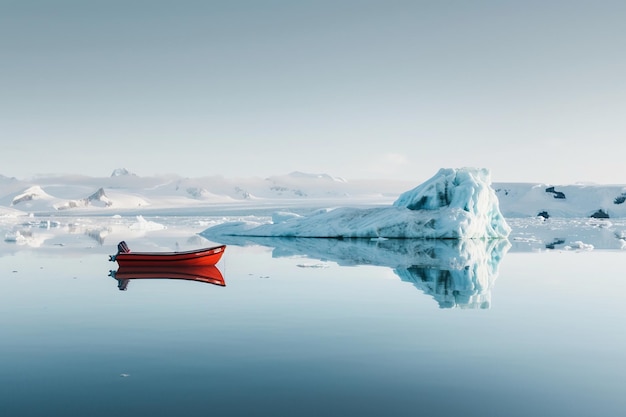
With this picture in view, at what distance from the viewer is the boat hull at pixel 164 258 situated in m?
15.0

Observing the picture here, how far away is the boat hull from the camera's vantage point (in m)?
15.0

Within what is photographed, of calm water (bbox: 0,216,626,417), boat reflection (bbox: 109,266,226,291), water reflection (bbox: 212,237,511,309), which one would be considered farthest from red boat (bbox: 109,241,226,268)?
water reflection (bbox: 212,237,511,309)

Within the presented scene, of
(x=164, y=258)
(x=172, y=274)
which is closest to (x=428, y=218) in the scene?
(x=164, y=258)

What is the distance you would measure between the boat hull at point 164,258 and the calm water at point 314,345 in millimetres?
1321

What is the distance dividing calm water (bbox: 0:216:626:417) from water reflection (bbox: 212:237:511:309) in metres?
0.13

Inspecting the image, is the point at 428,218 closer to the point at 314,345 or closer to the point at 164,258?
the point at 164,258

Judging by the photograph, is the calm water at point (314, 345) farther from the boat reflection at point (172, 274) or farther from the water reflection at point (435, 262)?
the boat reflection at point (172, 274)

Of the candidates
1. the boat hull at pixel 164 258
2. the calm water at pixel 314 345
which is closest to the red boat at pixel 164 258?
the boat hull at pixel 164 258

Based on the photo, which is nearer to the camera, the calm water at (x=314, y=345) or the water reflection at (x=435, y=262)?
the calm water at (x=314, y=345)

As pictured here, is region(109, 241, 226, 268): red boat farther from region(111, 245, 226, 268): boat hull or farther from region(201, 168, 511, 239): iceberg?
region(201, 168, 511, 239): iceberg

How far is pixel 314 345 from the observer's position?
702 cm

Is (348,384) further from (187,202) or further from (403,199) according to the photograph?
(187,202)

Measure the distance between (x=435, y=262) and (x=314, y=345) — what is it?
11.0 metres

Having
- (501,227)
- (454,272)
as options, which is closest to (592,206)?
(501,227)
